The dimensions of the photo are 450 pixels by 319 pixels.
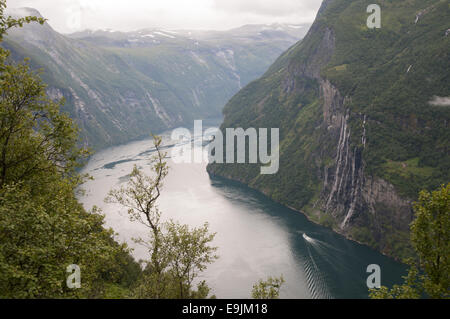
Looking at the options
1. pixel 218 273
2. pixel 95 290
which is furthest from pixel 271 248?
pixel 95 290

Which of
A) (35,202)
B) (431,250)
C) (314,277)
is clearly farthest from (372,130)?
(35,202)

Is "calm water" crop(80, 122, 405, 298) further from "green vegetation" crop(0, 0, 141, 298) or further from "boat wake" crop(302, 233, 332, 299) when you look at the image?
"green vegetation" crop(0, 0, 141, 298)

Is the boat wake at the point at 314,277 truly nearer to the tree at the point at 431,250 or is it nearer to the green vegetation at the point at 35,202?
the tree at the point at 431,250

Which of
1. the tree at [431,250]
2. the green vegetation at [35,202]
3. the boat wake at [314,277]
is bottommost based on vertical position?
the boat wake at [314,277]

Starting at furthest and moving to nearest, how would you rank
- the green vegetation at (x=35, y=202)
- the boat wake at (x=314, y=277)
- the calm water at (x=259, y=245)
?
the calm water at (x=259, y=245) < the boat wake at (x=314, y=277) < the green vegetation at (x=35, y=202)

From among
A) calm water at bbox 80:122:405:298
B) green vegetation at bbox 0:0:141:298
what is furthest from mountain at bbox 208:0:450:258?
green vegetation at bbox 0:0:141:298

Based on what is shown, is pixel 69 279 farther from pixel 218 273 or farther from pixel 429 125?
pixel 429 125

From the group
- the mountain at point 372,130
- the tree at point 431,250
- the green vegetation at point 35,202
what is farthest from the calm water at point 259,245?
the tree at point 431,250
